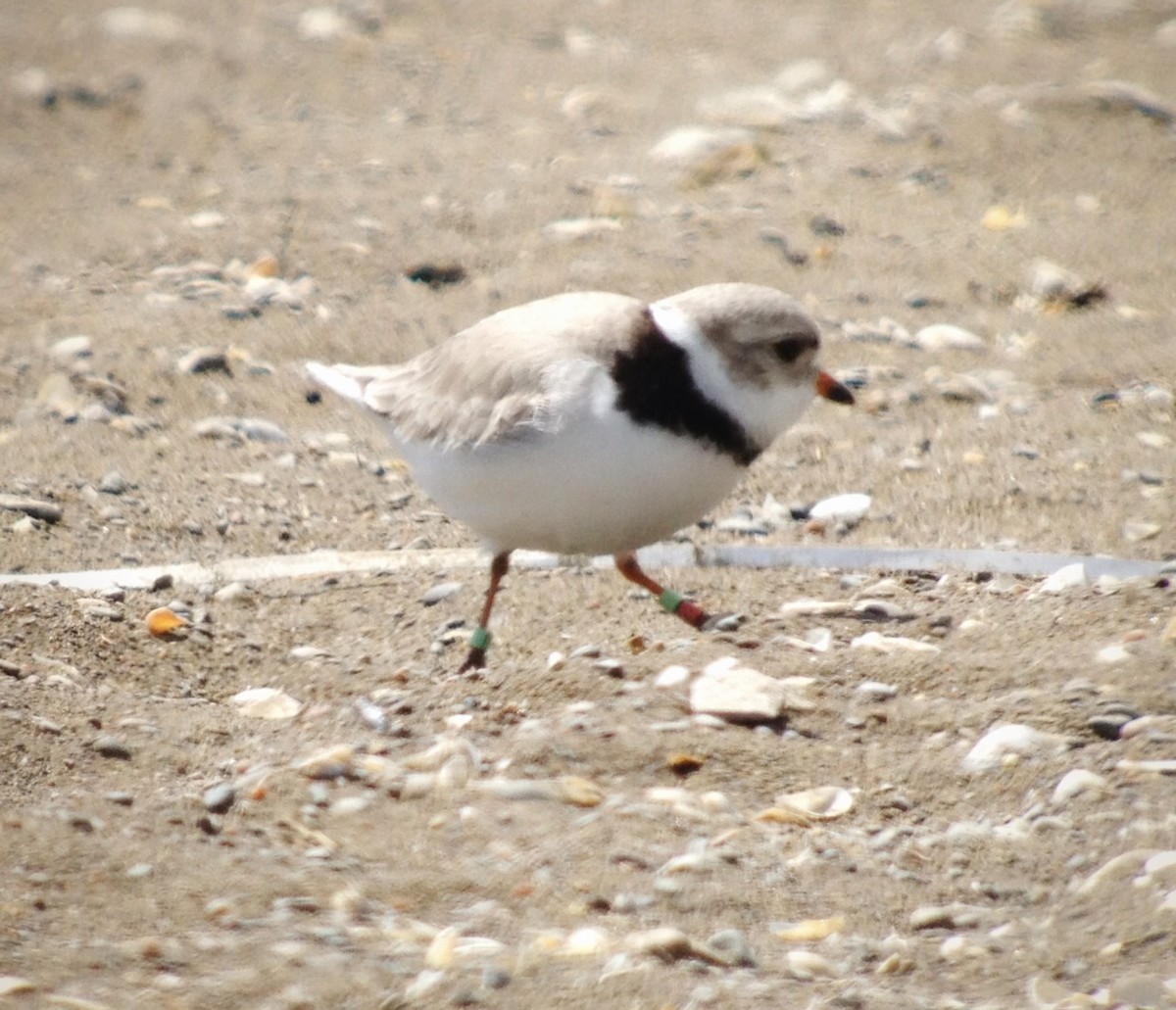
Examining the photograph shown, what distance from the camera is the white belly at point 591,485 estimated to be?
4262 millimetres

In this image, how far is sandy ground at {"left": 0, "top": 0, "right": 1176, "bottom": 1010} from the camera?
3.32 m

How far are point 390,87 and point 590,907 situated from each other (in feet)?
28.9

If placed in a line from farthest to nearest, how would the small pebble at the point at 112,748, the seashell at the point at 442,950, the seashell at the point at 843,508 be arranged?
the seashell at the point at 843,508
the small pebble at the point at 112,748
the seashell at the point at 442,950

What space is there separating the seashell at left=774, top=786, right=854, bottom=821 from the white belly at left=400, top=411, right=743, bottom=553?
866mm

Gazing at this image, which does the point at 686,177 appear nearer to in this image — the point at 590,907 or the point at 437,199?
the point at 437,199

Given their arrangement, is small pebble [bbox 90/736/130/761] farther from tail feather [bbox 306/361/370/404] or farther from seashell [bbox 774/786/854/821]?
tail feather [bbox 306/361/370/404]

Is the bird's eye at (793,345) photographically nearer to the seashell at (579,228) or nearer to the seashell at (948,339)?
the seashell at (948,339)

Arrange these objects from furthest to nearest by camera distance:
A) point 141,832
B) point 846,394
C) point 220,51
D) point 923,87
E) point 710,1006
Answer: point 220,51, point 923,87, point 846,394, point 141,832, point 710,1006

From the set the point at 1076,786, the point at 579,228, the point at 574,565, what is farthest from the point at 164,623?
the point at 579,228

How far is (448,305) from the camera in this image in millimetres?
7988

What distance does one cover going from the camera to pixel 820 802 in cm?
384

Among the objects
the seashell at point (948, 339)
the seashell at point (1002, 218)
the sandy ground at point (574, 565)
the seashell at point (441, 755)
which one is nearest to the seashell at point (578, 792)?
the sandy ground at point (574, 565)

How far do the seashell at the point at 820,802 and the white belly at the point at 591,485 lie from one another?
2.84 feet

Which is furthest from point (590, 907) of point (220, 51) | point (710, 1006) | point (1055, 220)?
point (220, 51)
